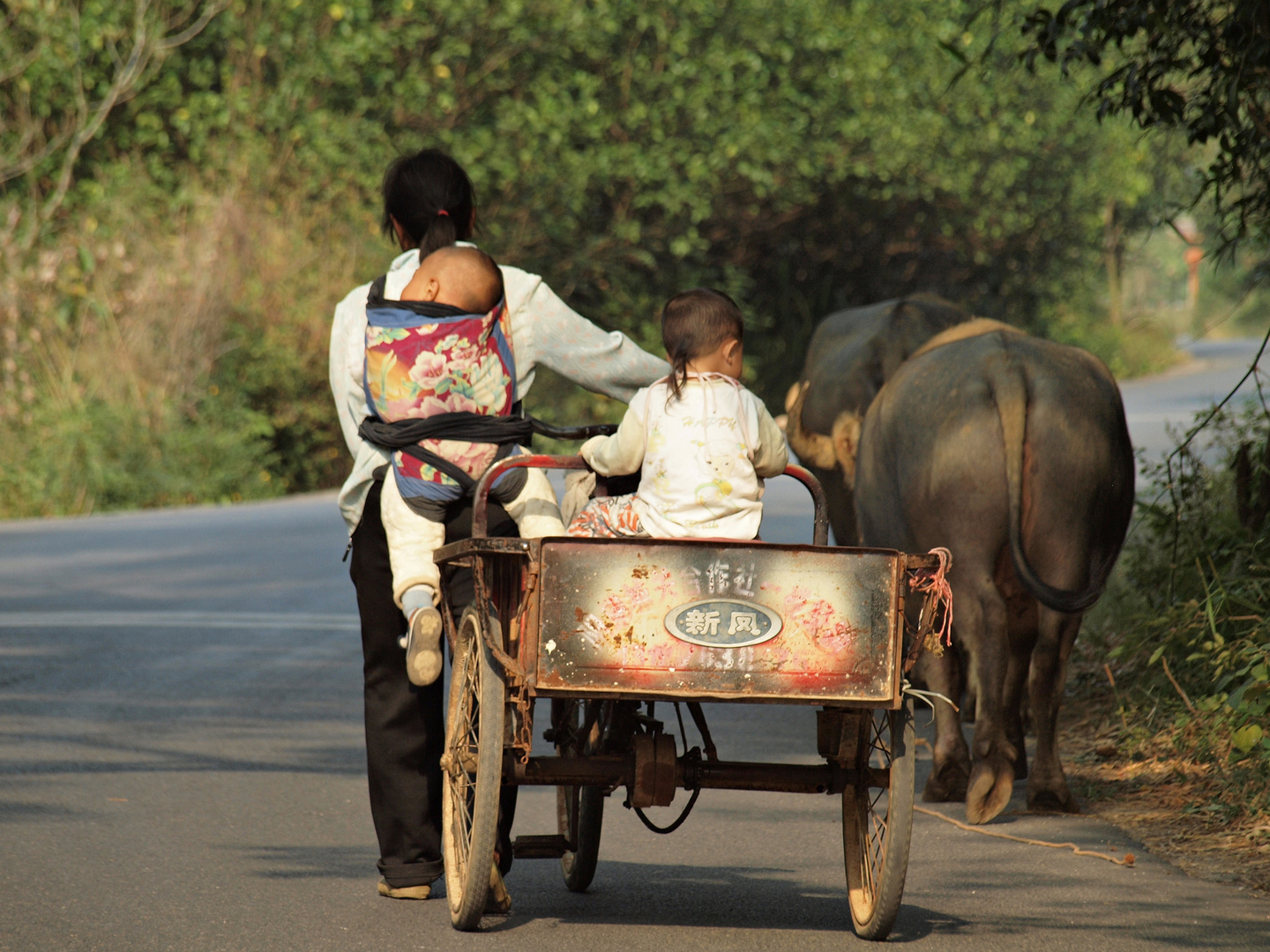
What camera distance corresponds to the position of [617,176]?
81.9 feet

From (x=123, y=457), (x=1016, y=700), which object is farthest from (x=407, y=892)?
(x=123, y=457)

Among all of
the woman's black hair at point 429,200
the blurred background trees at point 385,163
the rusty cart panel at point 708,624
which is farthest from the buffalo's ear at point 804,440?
the blurred background trees at point 385,163

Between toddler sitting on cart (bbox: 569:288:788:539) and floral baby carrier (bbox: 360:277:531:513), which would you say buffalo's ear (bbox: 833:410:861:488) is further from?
floral baby carrier (bbox: 360:277:531:513)

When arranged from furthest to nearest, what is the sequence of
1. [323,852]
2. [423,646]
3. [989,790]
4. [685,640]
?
1. [989,790]
2. [323,852]
3. [423,646]
4. [685,640]

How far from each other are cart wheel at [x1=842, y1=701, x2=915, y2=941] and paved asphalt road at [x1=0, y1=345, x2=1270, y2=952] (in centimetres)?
18

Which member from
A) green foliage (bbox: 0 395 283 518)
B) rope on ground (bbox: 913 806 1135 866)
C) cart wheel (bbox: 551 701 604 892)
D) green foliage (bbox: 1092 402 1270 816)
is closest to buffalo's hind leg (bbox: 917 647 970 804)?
rope on ground (bbox: 913 806 1135 866)

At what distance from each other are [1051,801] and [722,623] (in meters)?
2.59

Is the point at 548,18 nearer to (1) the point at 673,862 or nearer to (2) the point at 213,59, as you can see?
(2) the point at 213,59

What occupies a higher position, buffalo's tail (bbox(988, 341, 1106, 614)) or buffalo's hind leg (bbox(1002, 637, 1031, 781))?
buffalo's tail (bbox(988, 341, 1106, 614))

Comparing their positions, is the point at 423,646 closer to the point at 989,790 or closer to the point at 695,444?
the point at 695,444

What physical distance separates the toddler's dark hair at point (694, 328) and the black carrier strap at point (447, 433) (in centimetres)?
46

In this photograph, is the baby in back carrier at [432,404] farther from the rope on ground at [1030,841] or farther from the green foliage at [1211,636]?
the green foliage at [1211,636]

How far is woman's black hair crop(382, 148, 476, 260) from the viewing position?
201 inches

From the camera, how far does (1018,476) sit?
21.3 ft
